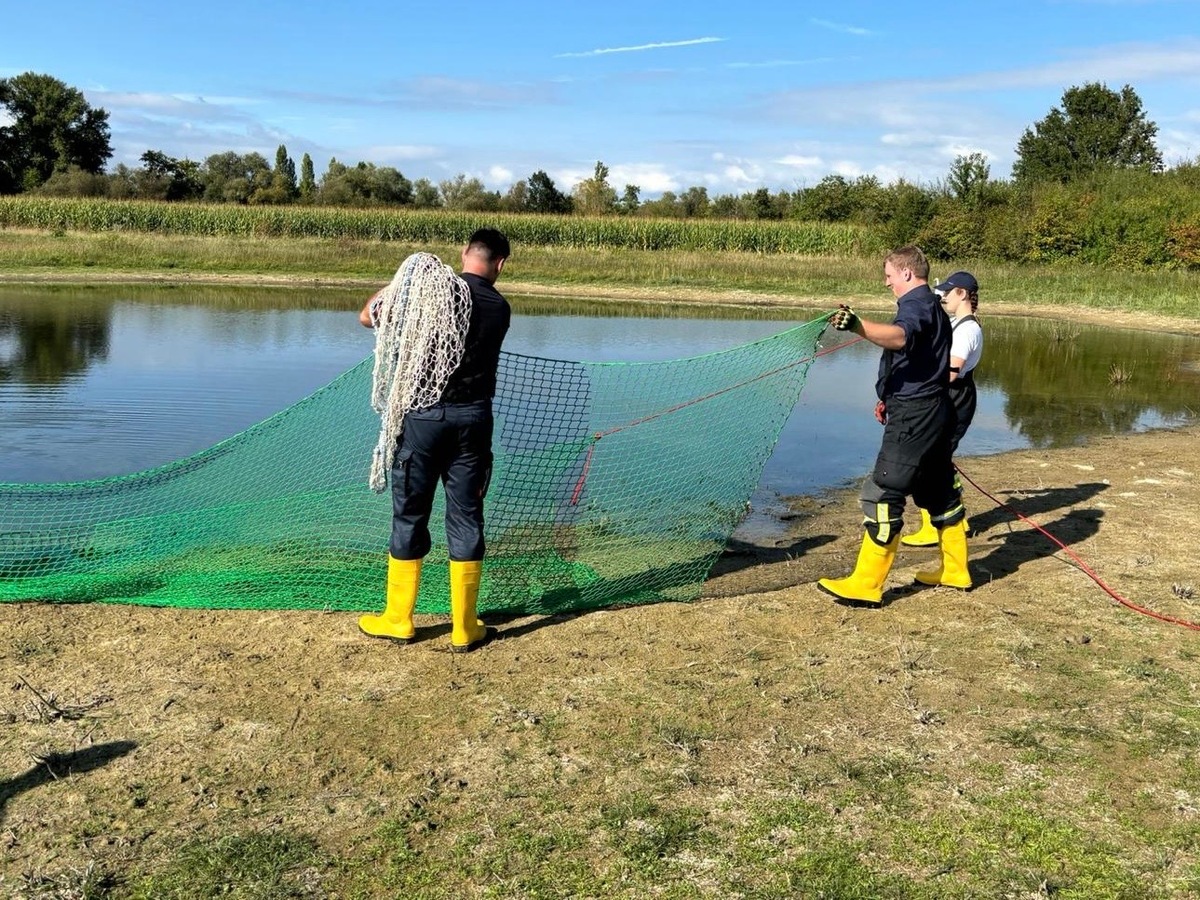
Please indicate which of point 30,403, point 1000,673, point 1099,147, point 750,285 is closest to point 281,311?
point 30,403

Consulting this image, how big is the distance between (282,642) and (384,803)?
5.61 ft

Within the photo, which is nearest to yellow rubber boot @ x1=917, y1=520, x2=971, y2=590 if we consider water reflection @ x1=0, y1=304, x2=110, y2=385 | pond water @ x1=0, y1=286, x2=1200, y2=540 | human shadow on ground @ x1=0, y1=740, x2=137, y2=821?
pond water @ x1=0, y1=286, x2=1200, y2=540

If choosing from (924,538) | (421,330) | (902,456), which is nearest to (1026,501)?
(924,538)

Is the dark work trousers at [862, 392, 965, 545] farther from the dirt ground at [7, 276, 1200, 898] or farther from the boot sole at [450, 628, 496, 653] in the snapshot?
the boot sole at [450, 628, 496, 653]

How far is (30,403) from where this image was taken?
1159cm

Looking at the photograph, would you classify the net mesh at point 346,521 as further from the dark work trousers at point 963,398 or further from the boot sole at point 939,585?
the boot sole at point 939,585

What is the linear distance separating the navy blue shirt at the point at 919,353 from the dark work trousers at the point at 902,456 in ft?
0.21

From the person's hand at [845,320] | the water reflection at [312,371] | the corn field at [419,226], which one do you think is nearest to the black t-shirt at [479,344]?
the person's hand at [845,320]

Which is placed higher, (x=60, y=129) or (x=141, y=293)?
(x=60, y=129)

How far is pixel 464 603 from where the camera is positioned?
5.17m

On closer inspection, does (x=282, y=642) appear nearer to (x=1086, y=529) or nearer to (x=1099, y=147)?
(x=1086, y=529)

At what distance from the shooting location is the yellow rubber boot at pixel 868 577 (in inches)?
230

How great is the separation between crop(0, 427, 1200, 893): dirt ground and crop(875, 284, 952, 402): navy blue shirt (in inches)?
48.8

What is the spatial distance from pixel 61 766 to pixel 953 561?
474cm
